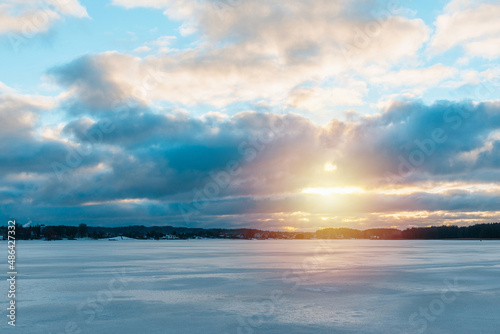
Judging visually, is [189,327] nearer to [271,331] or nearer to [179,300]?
[271,331]

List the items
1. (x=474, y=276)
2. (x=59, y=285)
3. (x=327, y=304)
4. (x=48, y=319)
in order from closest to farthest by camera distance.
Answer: (x=48, y=319)
(x=327, y=304)
(x=59, y=285)
(x=474, y=276)

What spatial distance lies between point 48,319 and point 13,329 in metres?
1.57

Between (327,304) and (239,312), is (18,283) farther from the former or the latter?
(327,304)

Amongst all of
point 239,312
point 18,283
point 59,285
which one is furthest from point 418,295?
point 18,283

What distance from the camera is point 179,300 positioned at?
60.3 feet

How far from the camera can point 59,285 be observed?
2325cm

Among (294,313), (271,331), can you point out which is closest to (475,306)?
(294,313)

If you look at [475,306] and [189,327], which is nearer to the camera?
[189,327]

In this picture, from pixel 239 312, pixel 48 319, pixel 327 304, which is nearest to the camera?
pixel 48 319

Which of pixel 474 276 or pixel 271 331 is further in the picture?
pixel 474 276

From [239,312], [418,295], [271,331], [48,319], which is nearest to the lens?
[271,331]

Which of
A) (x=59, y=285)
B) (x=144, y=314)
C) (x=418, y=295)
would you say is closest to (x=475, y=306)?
(x=418, y=295)

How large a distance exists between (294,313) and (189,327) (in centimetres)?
394

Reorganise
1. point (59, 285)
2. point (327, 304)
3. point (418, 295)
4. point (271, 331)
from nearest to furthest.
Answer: point (271, 331) < point (327, 304) < point (418, 295) < point (59, 285)
